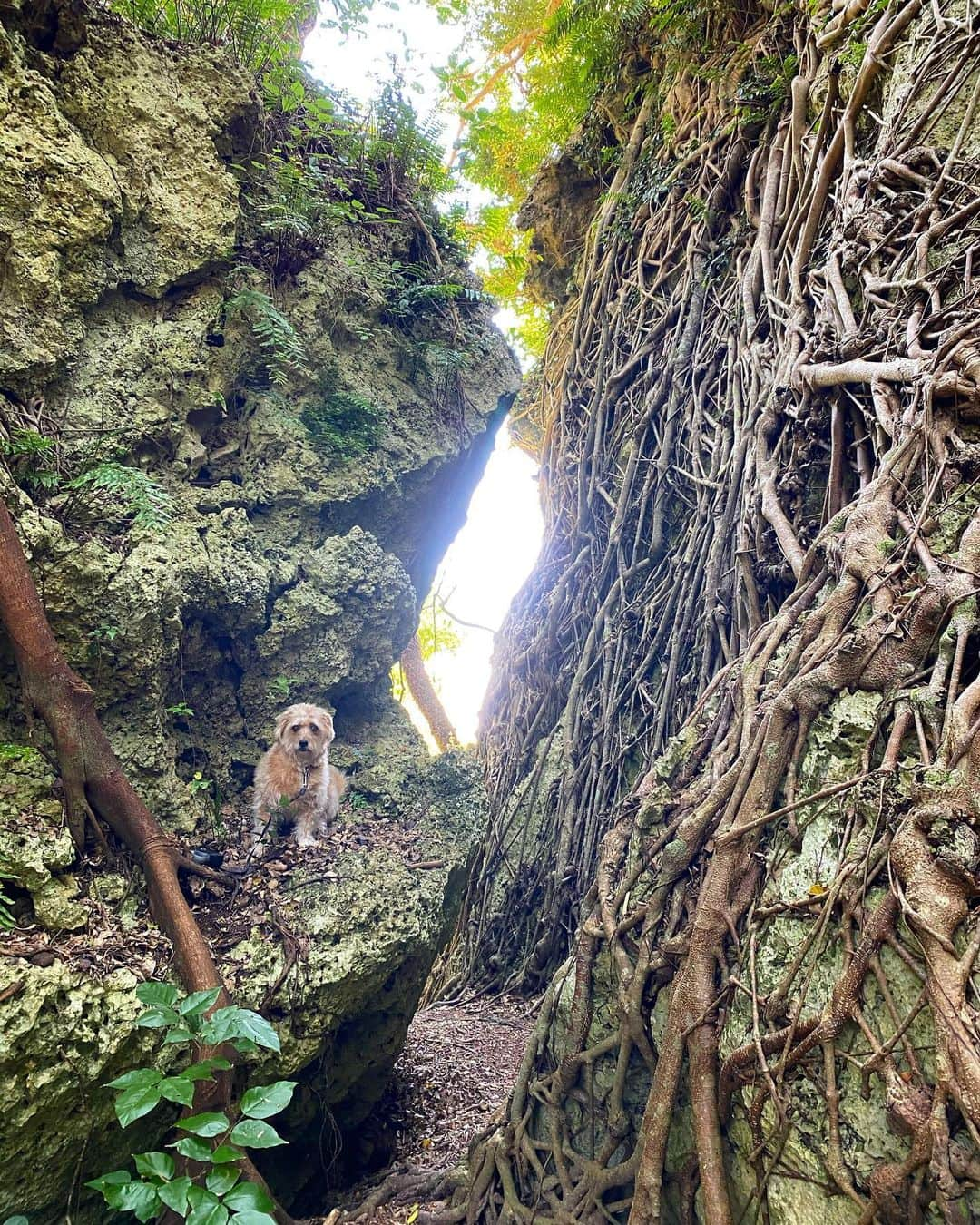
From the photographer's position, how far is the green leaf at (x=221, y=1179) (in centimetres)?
226

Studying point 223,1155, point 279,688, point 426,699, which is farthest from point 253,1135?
point 426,699

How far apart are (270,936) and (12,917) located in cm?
114

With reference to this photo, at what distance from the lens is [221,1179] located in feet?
7.49

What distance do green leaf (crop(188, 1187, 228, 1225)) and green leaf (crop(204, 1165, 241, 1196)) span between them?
0.02 metres

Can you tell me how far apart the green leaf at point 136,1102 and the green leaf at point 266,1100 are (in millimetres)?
298

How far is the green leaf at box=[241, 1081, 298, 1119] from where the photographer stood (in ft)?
7.87

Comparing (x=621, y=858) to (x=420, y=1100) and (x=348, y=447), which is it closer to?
(x=420, y=1100)

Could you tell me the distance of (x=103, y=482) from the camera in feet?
11.5

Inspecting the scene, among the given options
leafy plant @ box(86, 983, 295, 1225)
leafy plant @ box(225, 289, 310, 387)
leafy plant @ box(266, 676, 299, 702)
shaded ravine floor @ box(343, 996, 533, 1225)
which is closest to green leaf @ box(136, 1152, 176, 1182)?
leafy plant @ box(86, 983, 295, 1225)

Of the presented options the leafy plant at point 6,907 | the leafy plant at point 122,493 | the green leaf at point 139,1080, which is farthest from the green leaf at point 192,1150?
the leafy plant at point 122,493

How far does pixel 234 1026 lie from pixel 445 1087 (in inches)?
118

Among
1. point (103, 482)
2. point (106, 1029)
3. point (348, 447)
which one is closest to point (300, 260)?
point (348, 447)

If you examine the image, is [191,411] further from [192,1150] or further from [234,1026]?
[192,1150]

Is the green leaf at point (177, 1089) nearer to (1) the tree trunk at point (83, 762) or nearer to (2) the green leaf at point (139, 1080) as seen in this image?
(2) the green leaf at point (139, 1080)
